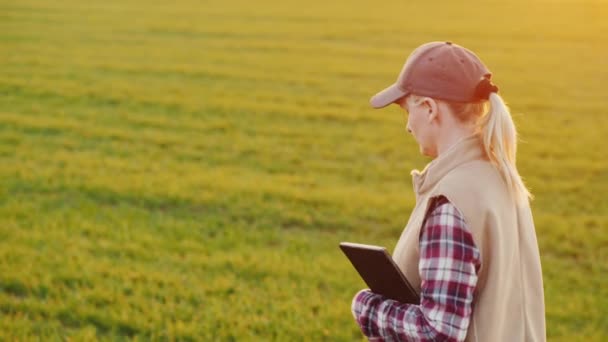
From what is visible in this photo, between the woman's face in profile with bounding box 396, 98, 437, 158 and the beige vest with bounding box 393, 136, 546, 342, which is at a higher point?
the woman's face in profile with bounding box 396, 98, 437, 158

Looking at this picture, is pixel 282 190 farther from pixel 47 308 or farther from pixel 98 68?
pixel 98 68

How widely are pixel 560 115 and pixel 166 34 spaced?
40.2ft

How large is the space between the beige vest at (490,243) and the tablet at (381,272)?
64 millimetres

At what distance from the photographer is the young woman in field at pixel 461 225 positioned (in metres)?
2.35

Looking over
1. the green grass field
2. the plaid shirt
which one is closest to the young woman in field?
the plaid shirt

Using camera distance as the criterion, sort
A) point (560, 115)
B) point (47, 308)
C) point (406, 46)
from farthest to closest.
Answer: point (406, 46), point (560, 115), point (47, 308)

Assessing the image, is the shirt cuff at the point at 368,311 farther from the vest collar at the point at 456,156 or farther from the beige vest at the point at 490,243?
the vest collar at the point at 456,156

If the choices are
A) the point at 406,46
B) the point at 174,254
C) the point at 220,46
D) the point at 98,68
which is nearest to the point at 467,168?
the point at 174,254

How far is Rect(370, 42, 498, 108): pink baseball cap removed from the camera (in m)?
2.47

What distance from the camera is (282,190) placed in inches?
328

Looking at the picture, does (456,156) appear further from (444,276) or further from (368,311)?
A: (368,311)

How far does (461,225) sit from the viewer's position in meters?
2.34

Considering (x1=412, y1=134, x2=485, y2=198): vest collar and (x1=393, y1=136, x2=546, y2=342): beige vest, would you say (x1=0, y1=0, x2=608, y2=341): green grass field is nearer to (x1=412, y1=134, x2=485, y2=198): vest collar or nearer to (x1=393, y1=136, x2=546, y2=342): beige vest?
(x1=393, y1=136, x2=546, y2=342): beige vest

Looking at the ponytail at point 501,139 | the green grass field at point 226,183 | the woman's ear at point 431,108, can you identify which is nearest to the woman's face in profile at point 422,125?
the woman's ear at point 431,108
